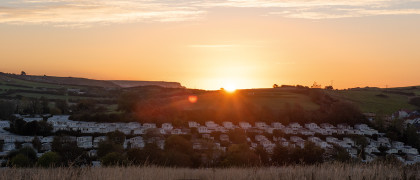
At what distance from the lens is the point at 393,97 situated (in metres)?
80.9

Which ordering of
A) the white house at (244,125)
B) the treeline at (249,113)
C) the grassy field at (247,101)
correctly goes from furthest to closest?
the grassy field at (247,101)
the treeline at (249,113)
the white house at (244,125)

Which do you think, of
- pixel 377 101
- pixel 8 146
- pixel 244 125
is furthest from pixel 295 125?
pixel 8 146

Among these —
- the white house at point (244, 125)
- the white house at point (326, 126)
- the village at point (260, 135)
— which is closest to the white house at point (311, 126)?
the village at point (260, 135)

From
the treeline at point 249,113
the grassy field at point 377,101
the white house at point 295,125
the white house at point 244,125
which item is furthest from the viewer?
the grassy field at point 377,101

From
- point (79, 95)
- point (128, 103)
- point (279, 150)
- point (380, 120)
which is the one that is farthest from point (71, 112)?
point (279, 150)

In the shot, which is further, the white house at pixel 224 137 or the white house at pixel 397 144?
the white house at pixel 397 144

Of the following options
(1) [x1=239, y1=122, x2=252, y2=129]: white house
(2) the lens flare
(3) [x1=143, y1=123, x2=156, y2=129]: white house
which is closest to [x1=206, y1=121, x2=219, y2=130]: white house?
(1) [x1=239, y1=122, x2=252, y2=129]: white house

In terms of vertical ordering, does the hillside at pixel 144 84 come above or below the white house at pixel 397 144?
above

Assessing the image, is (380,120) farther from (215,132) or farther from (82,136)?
(82,136)

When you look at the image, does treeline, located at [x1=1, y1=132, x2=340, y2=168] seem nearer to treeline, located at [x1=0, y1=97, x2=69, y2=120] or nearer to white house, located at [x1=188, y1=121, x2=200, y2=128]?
white house, located at [x1=188, y1=121, x2=200, y2=128]

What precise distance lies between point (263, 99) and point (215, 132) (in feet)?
83.7

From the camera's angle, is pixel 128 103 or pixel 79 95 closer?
pixel 128 103

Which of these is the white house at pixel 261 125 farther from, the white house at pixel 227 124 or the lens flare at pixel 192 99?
the lens flare at pixel 192 99

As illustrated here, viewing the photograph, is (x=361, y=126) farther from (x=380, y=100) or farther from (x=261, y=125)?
(x=380, y=100)
